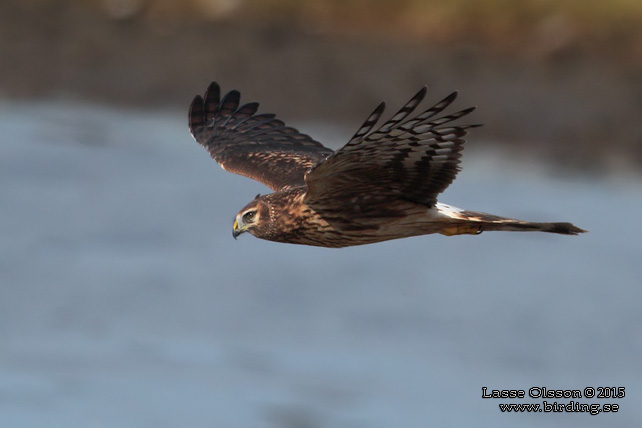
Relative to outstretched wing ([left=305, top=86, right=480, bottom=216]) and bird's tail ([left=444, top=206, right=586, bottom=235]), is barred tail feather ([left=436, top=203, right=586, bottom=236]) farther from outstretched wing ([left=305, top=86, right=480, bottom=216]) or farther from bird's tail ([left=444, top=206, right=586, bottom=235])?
outstretched wing ([left=305, top=86, right=480, bottom=216])

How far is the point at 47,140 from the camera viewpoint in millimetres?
24500

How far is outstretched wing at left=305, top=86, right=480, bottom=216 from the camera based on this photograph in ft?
29.5

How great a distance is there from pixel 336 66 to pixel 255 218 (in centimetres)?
1236

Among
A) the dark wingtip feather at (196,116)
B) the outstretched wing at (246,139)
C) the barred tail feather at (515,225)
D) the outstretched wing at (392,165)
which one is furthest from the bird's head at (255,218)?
the dark wingtip feather at (196,116)

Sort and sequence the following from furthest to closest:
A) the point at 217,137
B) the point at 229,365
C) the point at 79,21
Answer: the point at 79,21 < the point at 229,365 < the point at 217,137

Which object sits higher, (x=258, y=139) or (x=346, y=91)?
(x=346, y=91)

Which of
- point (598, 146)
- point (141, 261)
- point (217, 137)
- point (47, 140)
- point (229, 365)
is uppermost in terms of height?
point (47, 140)

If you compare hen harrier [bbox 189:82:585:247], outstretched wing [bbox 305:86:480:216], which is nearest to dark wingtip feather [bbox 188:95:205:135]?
hen harrier [bbox 189:82:585:247]

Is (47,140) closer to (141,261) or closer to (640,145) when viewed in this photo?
(141,261)

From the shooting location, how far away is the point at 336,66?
22266mm

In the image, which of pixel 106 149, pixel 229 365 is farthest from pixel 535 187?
pixel 106 149

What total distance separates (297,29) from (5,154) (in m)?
5.61

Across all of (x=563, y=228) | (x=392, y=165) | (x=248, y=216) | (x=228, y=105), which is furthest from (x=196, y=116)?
(x=563, y=228)

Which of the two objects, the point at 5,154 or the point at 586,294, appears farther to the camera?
the point at 5,154
